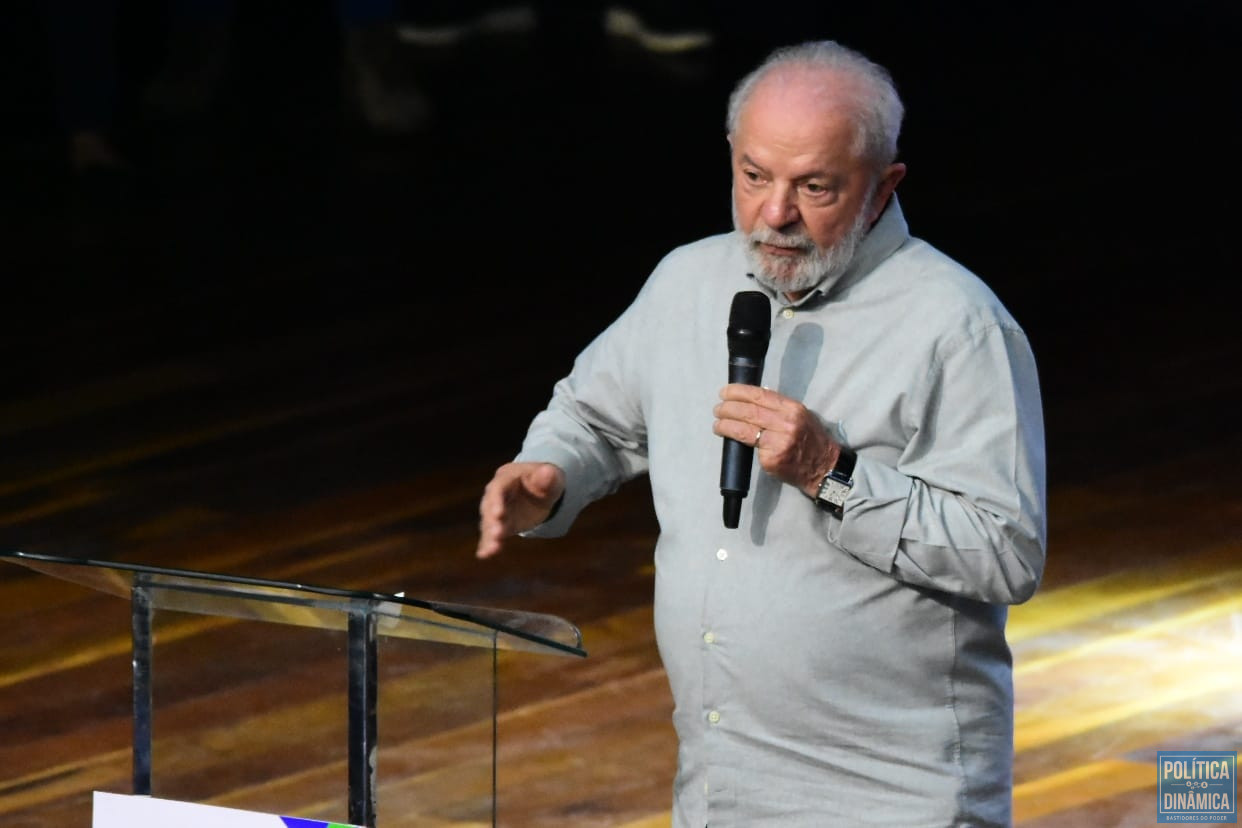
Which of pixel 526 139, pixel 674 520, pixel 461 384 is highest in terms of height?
pixel 526 139

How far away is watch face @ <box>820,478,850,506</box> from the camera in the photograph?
1864 mm

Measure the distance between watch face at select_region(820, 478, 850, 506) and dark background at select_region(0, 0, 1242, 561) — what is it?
327 centimetres

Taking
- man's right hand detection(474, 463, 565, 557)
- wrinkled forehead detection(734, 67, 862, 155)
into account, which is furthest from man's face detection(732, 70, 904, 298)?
man's right hand detection(474, 463, 565, 557)

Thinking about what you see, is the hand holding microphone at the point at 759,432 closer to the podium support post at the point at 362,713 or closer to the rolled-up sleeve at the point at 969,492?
the rolled-up sleeve at the point at 969,492

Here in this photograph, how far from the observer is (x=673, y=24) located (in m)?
10.0

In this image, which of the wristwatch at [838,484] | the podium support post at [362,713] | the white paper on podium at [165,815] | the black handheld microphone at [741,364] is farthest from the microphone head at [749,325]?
the white paper on podium at [165,815]

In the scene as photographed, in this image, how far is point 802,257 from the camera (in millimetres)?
1966

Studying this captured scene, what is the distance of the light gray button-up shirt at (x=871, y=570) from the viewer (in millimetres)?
1874

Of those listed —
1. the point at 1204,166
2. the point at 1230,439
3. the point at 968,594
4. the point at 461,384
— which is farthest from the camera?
the point at 1204,166

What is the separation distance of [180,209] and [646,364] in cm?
715

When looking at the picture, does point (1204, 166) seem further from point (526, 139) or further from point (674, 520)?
point (674, 520)

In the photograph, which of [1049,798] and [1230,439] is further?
[1230,439]

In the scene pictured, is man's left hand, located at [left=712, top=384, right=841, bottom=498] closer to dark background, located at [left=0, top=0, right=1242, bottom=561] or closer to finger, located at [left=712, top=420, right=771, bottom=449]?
finger, located at [left=712, top=420, right=771, bottom=449]

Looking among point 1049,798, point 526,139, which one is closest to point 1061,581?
point 1049,798
